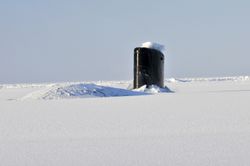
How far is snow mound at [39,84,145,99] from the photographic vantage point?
7.24m

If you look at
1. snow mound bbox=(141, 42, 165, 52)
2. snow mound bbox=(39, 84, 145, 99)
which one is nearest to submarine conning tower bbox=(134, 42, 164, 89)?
snow mound bbox=(141, 42, 165, 52)

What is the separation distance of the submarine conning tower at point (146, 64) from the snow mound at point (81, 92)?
3001mm

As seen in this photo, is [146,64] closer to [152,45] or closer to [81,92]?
[152,45]

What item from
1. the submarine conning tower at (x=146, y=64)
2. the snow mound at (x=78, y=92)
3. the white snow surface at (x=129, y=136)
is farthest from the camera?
the submarine conning tower at (x=146, y=64)

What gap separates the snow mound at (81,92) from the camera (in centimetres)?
724

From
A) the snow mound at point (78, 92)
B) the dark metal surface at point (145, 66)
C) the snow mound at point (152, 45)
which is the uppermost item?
the snow mound at point (152, 45)

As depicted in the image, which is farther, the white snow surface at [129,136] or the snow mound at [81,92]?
the snow mound at [81,92]

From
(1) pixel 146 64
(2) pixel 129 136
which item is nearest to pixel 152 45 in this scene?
(1) pixel 146 64

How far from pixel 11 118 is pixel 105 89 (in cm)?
378

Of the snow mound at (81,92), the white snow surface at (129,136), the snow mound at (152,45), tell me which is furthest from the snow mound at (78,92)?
the snow mound at (152,45)

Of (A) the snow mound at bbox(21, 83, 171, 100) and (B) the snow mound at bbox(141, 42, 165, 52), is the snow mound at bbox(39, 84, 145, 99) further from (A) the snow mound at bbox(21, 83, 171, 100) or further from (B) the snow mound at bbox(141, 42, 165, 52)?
(B) the snow mound at bbox(141, 42, 165, 52)

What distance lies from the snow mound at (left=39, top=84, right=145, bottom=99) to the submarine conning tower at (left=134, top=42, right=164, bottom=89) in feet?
9.85

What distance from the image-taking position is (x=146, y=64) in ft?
35.2

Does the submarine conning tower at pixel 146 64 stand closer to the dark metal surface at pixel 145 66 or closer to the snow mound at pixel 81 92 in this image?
the dark metal surface at pixel 145 66
